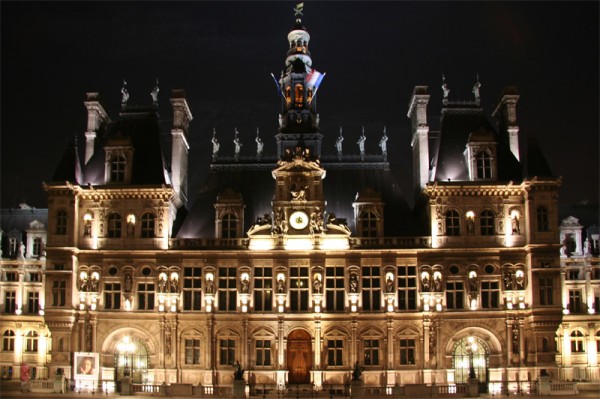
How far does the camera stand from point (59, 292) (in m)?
58.1

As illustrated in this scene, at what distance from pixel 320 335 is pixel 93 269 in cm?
1687

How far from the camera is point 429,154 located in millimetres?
64625

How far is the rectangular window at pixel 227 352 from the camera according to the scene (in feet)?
190

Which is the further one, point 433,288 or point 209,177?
point 209,177

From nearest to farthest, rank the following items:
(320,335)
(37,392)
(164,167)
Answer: (37,392), (320,335), (164,167)

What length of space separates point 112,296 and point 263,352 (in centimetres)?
1153

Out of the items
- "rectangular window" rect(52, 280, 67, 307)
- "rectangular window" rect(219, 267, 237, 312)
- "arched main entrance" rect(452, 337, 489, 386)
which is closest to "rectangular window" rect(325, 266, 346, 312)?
"rectangular window" rect(219, 267, 237, 312)

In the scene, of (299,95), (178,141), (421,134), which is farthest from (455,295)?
(178,141)

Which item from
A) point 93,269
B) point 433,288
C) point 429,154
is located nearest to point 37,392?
point 93,269

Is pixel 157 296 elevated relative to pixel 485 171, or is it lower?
lower

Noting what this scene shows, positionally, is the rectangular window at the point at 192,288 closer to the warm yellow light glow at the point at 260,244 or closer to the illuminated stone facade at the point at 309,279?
the illuminated stone facade at the point at 309,279

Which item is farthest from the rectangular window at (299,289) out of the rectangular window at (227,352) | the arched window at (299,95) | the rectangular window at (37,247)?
the rectangular window at (37,247)

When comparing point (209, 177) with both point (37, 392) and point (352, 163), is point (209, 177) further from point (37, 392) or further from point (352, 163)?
point (37, 392)

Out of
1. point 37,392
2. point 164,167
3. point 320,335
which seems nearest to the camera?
point 37,392
